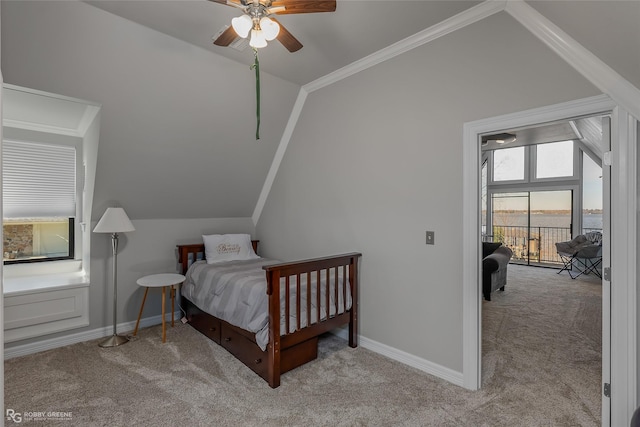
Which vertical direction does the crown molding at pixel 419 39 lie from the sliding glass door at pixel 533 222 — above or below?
above

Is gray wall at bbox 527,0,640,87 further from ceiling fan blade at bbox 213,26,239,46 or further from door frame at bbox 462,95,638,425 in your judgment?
ceiling fan blade at bbox 213,26,239,46

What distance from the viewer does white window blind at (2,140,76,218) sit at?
3262 mm

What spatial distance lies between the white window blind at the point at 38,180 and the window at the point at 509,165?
8.37 meters

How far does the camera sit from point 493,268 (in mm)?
4539

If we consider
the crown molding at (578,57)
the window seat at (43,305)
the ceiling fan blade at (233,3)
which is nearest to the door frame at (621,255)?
the crown molding at (578,57)

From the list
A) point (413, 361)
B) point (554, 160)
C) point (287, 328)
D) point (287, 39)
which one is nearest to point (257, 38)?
point (287, 39)

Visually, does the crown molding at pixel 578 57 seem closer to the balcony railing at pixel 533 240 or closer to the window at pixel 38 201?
the window at pixel 38 201

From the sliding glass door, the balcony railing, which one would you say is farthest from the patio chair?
the sliding glass door

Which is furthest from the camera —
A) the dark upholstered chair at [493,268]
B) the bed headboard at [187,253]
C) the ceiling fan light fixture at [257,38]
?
the dark upholstered chair at [493,268]

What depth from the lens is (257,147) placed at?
3.73m

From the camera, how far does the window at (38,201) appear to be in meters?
3.28

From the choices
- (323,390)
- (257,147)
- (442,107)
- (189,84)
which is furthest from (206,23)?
(323,390)

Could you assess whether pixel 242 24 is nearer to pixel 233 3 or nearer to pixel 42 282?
pixel 233 3

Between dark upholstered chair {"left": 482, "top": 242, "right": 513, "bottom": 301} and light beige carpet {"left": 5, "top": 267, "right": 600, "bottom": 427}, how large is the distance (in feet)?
4.39
